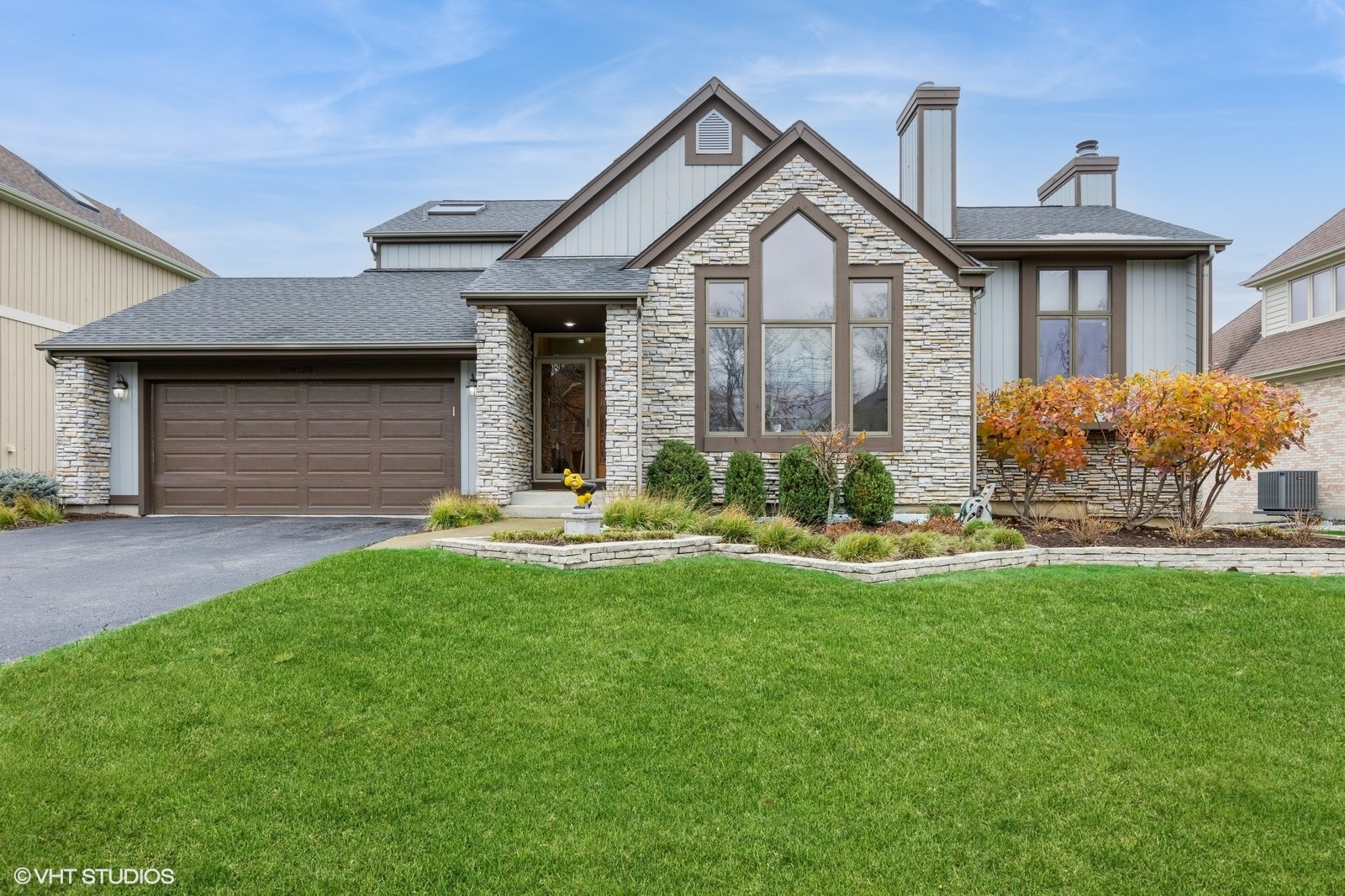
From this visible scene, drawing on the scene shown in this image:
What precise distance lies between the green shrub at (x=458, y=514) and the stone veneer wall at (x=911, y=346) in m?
1.82

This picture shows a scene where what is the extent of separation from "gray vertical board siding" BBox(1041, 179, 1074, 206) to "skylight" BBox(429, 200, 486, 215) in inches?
547

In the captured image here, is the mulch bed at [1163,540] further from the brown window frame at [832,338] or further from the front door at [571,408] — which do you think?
the front door at [571,408]

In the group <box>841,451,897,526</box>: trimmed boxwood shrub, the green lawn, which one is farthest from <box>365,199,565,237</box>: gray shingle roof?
the green lawn

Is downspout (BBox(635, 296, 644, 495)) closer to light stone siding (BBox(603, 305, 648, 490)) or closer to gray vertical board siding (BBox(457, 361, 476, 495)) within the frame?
light stone siding (BBox(603, 305, 648, 490))

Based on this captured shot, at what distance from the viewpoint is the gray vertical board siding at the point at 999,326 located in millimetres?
11625

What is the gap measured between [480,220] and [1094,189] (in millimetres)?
14093

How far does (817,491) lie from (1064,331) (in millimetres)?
5838

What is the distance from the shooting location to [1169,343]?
11492mm

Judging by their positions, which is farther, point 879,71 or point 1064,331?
point 879,71


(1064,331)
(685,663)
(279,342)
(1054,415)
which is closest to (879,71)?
(1064,331)

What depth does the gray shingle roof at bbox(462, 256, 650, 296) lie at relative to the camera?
1015cm

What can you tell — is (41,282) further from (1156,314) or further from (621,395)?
(1156,314)

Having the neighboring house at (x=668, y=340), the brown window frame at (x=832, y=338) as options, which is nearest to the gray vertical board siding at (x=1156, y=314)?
the neighboring house at (x=668, y=340)

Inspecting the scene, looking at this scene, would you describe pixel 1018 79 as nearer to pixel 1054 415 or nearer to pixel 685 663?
pixel 1054 415
